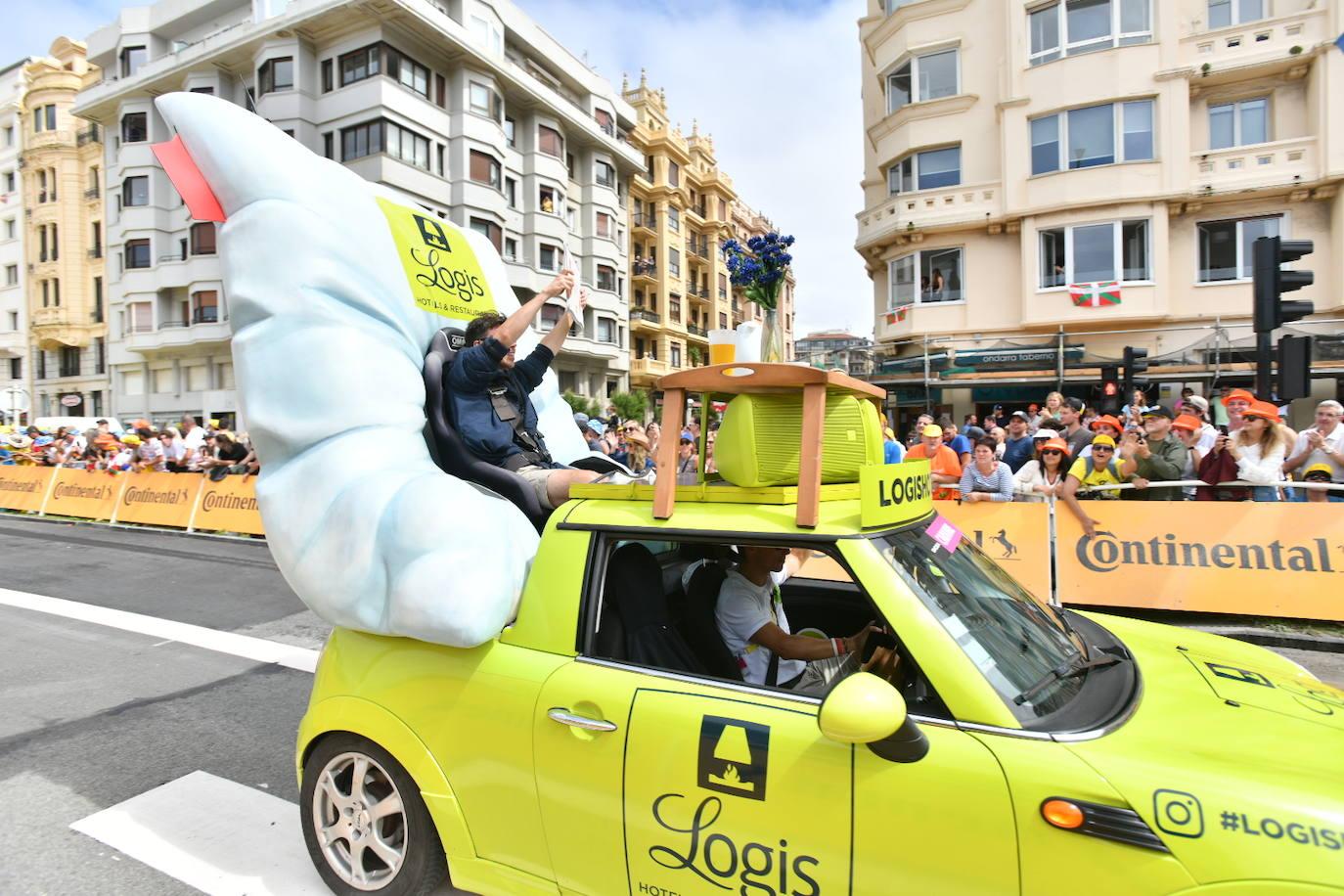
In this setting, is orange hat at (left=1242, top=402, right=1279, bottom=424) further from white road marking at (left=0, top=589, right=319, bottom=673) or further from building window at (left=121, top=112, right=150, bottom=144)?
building window at (left=121, top=112, right=150, bottom=144)

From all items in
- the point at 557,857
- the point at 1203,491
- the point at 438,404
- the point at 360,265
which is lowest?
the point at 557,857

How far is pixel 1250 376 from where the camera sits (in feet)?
58.2

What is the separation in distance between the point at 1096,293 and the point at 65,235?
49847 millimetres

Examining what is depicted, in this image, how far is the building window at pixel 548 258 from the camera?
1414 inches

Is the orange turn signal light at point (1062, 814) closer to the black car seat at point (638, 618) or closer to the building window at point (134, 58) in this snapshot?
the black car seat at point (638, 618)

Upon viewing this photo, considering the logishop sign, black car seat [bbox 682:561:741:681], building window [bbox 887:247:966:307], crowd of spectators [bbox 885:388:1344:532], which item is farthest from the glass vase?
building window [bbox 887:247:966:307]

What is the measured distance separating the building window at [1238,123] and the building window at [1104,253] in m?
3.03

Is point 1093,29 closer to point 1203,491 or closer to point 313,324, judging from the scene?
point 1203,491

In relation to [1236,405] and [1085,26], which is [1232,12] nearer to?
[1085,26]

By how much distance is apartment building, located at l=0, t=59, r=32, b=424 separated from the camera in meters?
43.0

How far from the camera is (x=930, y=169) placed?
22.0m

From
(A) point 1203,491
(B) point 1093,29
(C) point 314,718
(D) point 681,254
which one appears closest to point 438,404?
(C) point 314,718

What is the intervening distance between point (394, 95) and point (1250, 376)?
2933 centimetres

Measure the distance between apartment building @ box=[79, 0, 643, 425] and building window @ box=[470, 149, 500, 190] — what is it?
7 cm
